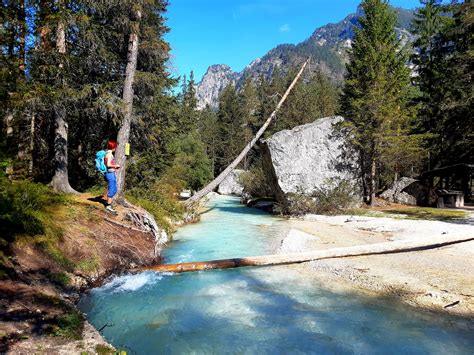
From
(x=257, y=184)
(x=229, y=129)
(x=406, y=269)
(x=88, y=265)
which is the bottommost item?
(x=406, y=269)

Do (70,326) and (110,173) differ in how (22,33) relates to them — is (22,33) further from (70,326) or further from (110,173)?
(70,326)

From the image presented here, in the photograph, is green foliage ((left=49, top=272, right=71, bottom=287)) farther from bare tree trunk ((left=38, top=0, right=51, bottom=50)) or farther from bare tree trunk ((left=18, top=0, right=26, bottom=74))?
bare tree trunk ((left=38, top=0, right=51, bottom=50))

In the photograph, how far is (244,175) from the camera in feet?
110

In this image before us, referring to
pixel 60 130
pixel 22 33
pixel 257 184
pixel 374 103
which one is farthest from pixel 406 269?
pixel 257 184

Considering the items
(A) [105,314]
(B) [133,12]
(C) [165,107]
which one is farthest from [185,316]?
(C) [165,107]

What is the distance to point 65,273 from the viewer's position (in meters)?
6.32

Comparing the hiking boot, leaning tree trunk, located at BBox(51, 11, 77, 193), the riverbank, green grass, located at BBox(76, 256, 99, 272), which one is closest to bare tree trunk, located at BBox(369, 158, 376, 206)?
the riverbank

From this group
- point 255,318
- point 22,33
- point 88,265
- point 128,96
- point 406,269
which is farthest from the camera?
point 128,96

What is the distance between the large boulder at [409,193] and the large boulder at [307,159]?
404 centimetres

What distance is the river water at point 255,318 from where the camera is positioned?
489 centimetres

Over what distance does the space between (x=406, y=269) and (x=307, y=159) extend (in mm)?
13389

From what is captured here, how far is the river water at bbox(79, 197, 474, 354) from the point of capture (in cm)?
489

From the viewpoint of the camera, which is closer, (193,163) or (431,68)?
(431,68)

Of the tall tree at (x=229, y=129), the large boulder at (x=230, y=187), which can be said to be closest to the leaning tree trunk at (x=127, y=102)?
the large boulder at (x=230, y=187)
